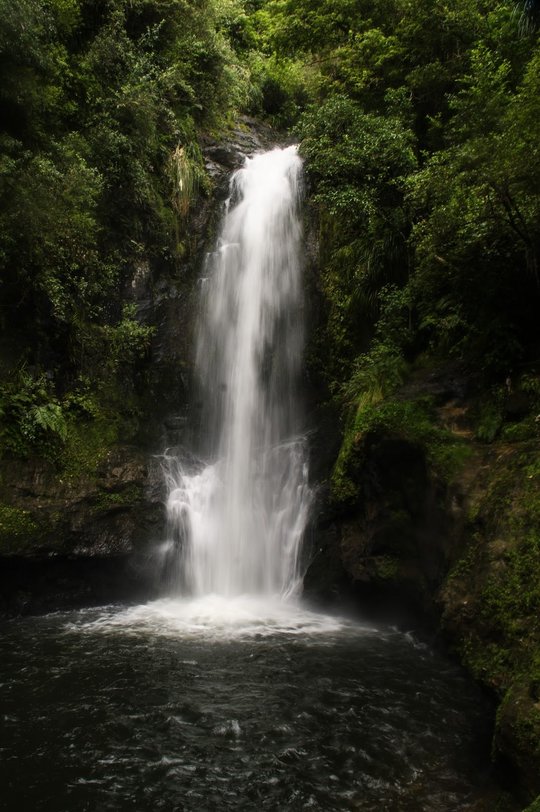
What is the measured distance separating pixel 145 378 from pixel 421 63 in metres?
11.5

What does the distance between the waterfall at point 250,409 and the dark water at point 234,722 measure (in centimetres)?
227

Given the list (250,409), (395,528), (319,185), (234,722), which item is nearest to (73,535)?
(250,409)

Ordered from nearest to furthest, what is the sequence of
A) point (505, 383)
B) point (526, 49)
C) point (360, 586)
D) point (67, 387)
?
point (505, 383) → point (360, 586) → point (67, 387) → point (526, 49)

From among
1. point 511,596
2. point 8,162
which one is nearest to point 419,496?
point 511,596

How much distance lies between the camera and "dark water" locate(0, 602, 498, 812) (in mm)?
4406

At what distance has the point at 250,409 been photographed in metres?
12.6

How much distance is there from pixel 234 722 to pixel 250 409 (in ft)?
25.6

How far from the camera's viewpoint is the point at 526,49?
40.1ft

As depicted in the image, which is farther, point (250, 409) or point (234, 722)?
point (250, 409)

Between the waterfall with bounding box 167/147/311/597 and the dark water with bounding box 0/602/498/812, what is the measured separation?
2272 mm

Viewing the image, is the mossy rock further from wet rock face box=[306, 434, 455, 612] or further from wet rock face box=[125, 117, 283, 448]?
wet rock face box=[306, 434, 455, 612]

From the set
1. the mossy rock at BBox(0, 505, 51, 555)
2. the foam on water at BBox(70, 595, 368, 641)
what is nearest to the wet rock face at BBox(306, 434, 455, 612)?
the foam on water at BBox(70, 595, 368, 641)

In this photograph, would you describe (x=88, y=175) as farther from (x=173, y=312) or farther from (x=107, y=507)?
(x=107, y=507)

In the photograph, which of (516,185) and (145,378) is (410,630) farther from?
(145,378)
